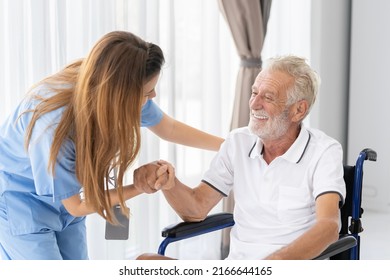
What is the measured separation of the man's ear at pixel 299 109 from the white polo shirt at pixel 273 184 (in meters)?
0.06

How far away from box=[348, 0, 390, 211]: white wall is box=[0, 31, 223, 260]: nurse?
341 centimetres

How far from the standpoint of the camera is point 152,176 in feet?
6.30

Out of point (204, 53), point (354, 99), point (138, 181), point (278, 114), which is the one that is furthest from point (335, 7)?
point (138, 181)

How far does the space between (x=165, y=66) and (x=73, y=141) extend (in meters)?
1.27

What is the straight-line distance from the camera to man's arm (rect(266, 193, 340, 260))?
1781 mm

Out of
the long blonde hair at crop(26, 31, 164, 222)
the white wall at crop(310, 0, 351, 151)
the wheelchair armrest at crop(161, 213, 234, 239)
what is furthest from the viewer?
the white wall at crop(310, 0, 351, 151)

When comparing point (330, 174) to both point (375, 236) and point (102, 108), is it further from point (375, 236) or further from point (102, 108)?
point (375, 236)

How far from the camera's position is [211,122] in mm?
3418

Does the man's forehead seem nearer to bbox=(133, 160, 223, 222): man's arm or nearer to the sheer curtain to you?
bbox=(133, 160, 223, 222): man's arm

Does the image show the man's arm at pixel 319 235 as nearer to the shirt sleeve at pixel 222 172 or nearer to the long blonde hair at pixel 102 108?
the shirt sleeve at pixel 222 172

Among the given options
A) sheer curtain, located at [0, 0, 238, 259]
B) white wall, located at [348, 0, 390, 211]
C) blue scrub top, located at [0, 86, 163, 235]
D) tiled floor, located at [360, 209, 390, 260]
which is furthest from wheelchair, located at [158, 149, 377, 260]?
white wall, located at [348, 0, 390, 211]

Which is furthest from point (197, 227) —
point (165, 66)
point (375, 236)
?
point (375, 236)

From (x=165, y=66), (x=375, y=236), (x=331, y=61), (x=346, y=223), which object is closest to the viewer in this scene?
(x=346, y=223)

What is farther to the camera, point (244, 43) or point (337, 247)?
point (244, 43)
